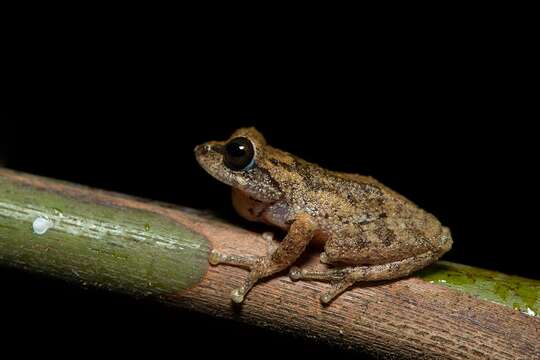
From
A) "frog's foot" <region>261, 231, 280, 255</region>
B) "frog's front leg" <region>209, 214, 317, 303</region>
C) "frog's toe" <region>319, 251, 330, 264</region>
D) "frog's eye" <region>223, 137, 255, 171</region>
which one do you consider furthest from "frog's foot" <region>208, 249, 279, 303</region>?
"frog's eye" <region>223, 137, 255, 171</region>

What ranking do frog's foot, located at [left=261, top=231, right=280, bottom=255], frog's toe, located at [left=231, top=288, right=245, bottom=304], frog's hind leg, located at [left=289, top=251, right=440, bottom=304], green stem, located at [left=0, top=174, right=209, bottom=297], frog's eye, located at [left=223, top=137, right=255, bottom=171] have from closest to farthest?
green stem, located at [left=0, top=174, right=209, bottom=297], frog's toe, located at [left=231, top=288, right=245, bottom=304], frog's hind leg, located at [left=289, top=251, right=440, bottom=304], frog's foot, located at [left=261, top=231, right=280, bottom=255], frog's eye, located at [left=223, top=137, right=255, bottom=171]

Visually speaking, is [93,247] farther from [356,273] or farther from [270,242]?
[356,273]

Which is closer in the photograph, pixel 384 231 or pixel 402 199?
pixel 384 231

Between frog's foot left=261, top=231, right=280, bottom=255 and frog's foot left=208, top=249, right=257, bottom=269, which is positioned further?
frog's foot left=261, top=231, right=280, bottom=255

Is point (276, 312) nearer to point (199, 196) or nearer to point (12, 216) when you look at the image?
point (12, 216)

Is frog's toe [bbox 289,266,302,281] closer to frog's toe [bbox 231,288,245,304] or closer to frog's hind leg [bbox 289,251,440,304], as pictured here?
frog's hind leg [bbox 289,251,440,304]

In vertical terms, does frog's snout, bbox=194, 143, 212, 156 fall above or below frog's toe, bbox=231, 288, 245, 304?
above

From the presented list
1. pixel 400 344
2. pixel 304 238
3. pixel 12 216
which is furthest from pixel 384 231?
pixel 12 216

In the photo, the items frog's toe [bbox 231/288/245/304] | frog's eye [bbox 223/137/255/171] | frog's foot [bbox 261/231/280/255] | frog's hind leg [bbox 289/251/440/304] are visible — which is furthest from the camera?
frog's eye [bbox 223/137/255/171]

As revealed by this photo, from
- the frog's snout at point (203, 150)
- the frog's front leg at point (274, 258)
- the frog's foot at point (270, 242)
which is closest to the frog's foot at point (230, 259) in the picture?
the frog's front leg at point (274, 258)
